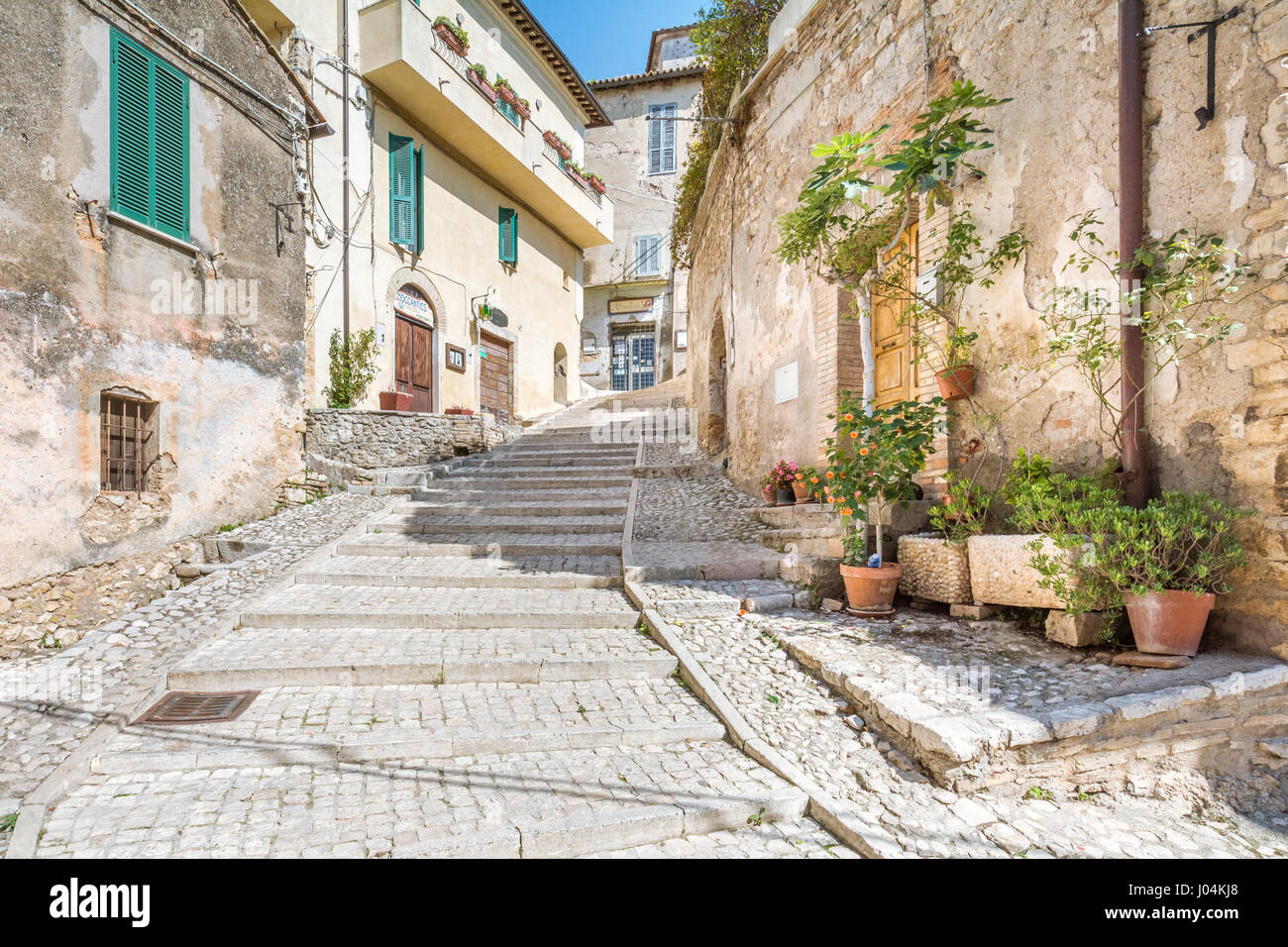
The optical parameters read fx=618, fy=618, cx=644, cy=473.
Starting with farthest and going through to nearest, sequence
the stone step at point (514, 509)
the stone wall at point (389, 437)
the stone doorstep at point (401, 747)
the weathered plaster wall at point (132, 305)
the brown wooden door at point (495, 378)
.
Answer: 1. the brown wooden door at point (495, 378)
2. the stone wall at point (389, 437)
3. the stone step at point (514, 509)
4. the weathered plaster wall at point (132, 305)
5. the stone doorstep at point (401, 747)

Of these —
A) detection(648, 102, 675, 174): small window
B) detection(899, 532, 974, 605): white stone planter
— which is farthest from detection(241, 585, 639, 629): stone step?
detection(648, 102, 675, 174): small window

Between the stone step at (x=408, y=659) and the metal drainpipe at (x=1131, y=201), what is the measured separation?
10.1 feet

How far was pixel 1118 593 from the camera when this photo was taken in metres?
3.25

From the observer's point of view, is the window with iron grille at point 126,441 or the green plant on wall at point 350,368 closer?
the window with iron grille at point 126,441

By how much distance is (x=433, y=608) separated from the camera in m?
4.57

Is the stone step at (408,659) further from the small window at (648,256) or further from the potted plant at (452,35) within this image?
the small window at (648,256)

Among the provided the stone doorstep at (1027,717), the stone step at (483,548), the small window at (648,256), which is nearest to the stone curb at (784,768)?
the stone doorstep at (1027,717)

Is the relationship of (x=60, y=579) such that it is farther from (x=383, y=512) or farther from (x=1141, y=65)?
(x=1141, y=65)

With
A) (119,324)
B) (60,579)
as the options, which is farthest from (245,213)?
(60,579)

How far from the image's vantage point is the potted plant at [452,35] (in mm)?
10734

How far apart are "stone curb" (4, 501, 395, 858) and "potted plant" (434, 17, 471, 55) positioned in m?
10.8

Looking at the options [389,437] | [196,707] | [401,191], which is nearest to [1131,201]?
[196,707]

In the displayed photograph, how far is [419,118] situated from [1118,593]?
12.6 meters

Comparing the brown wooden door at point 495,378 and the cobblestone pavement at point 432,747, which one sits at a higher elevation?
the brown wooden door at point 495,378
